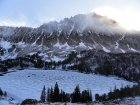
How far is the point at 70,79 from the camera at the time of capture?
15738cm

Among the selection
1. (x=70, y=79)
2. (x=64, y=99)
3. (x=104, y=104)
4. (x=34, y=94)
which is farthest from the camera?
(x=70, y=79)

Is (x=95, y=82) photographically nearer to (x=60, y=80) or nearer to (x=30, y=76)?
(x=60, y=80)

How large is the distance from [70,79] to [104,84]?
23321mm

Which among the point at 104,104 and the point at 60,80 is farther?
the point at 60,80

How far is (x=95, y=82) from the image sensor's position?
154375mm

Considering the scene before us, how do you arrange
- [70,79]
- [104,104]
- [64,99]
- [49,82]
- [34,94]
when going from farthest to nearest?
[70,79]
[49,82]
[34,94]
[64,99]
[104,104]

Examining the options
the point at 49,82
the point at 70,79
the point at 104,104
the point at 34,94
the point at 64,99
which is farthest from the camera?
the point at 70,79

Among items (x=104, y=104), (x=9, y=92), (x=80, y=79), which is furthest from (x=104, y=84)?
(x=104, y=104)

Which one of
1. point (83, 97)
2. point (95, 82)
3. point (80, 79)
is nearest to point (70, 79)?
point (80, 79)

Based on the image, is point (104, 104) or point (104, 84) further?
point (104, 84)

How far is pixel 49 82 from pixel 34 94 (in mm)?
31660

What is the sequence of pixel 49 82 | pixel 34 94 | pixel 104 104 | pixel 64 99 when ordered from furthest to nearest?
1. pixel 49 82
2. pixel 34 94
3. pixel 64 99
4. pixel 104 104

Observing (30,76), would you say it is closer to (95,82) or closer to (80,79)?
(80,79)

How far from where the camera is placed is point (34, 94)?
377 ft
